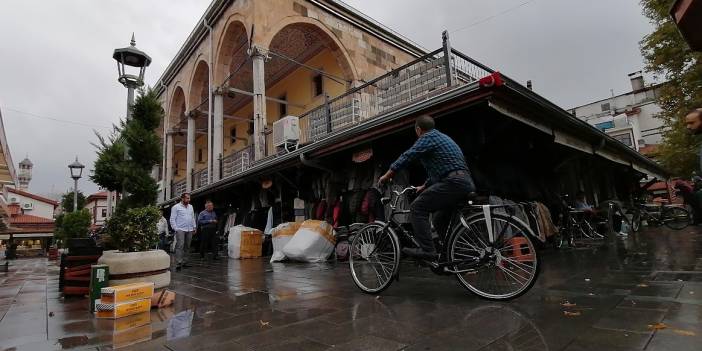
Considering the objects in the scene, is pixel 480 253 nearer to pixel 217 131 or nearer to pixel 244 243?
pixel 244 243

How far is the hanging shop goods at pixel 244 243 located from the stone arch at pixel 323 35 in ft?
22.6

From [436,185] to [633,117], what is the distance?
141 feet

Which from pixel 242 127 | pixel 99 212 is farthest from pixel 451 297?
pixel 99 212

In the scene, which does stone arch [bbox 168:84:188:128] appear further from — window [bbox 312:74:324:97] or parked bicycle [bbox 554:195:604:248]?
parked bicycle [bbox 554:195:604:248]

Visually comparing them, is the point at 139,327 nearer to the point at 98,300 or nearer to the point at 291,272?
the point at 98,300

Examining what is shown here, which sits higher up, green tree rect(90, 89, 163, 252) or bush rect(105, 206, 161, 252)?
green tree rect(90, 89, 163, 252)

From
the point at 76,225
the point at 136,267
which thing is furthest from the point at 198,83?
the point at 136,267

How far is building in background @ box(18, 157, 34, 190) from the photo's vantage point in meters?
59.6

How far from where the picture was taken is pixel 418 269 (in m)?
5.76

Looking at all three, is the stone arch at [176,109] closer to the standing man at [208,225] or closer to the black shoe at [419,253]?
the standing man at [208,225]

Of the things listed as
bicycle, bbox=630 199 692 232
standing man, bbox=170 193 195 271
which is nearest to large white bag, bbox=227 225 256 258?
standing man, bbox=170 193 195 271

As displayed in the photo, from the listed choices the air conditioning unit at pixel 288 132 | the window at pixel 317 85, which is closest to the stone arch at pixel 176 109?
the window at pixel 317 85

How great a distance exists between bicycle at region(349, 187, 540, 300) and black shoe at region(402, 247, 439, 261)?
53 millimetres

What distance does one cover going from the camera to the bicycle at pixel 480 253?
10.8 ft
